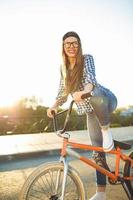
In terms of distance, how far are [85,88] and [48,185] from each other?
0.95 m

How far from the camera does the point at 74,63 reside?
358cm

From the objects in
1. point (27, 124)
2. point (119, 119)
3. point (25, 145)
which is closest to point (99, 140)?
point (25, 145)

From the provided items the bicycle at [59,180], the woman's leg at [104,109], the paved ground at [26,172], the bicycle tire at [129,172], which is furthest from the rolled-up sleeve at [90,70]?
the paved ground at [26,172]

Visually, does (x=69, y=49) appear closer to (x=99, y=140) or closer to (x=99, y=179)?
(x=99, y=140)

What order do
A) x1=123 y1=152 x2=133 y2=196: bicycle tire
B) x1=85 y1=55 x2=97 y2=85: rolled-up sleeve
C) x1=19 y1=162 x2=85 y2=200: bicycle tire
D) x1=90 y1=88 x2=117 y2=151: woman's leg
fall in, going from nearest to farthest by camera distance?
x1=19 y1=162 x2=85 y2=200: bicycle tire < x1=90 y1=88 x2=117 y2=151: woman's leg < x1=85 y1=55 x2=97 y2=85: rolled-up sleeve < x1=123 y1=152 x2=133 y2=196: bicycle tire

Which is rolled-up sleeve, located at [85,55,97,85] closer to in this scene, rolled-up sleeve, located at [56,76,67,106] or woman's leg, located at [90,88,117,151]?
woman's leg, located at [90,88,117,151]

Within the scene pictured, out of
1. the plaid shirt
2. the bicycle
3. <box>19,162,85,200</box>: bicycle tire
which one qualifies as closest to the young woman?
the plaid shirt

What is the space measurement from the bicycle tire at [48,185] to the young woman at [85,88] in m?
0.43

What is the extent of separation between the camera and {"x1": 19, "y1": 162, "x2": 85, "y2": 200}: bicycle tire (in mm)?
3144

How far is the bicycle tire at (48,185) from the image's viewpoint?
314 centimetres

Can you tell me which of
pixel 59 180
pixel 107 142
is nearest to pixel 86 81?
pixel 107 142

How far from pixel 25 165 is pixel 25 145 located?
226 cm

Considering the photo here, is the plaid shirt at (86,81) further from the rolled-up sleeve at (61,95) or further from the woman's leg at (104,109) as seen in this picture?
the woman's leg at (104,109)

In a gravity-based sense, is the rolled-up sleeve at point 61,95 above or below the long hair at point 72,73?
below
